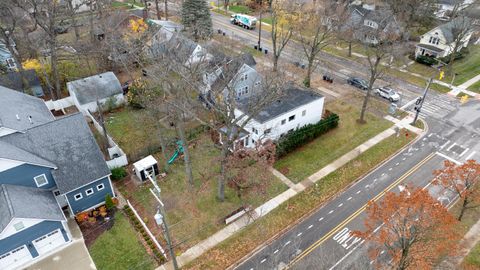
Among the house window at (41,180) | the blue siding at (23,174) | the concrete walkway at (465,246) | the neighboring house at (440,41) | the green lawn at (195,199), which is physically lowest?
the green lawn at (195,199)

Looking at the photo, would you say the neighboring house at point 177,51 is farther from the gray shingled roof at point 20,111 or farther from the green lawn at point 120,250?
the green lawn at point 120,250

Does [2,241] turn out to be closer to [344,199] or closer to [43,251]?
[43,251]

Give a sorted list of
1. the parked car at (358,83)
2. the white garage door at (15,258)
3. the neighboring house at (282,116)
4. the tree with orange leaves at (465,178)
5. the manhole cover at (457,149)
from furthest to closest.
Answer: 1. the parked car at (358,83)
2. the manhole cover at (457,149)
3. the neighboring house at (282,116)
4. the tree with orange leaves at (465,178)
5. the white garage door at (15,258)

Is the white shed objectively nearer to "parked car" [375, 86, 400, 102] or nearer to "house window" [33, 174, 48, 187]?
"house window" [33, 174, 48, 187]

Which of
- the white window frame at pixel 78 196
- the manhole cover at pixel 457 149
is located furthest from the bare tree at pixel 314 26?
the white window frame at pixel 78 196

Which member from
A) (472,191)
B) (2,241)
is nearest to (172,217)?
(2,241)

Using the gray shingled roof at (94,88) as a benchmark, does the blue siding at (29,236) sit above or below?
below
